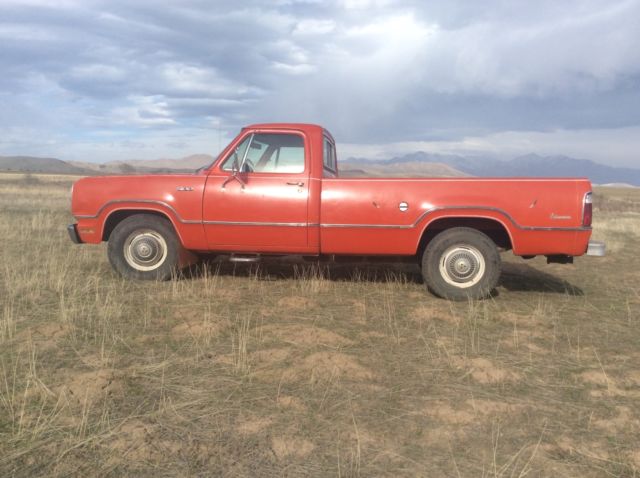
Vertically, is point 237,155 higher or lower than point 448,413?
higher

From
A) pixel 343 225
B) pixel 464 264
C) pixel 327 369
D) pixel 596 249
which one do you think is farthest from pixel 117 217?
pixel 596 249

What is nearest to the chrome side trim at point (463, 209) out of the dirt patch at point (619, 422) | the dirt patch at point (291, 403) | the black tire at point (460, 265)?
the black tire at point (460, 265)

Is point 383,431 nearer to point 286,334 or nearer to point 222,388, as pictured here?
point 222,388

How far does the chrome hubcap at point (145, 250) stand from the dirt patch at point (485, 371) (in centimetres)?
401

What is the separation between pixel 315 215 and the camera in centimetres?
556

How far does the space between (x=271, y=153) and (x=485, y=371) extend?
3681 millimetres

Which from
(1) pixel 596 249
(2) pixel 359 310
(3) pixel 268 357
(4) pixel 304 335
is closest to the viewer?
(3) pixel 268 357

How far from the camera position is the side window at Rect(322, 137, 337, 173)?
6227 millimetres

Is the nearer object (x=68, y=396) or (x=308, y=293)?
(x=68, y=396)

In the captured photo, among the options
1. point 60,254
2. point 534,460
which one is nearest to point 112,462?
point 534,460

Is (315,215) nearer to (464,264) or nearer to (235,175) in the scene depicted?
(235,175)

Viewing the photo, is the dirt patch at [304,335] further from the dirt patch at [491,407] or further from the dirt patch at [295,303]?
the dirt patch at [491,407]

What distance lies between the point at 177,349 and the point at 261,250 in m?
2.09

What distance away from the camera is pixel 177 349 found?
12.9 feet
